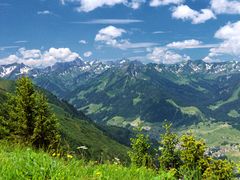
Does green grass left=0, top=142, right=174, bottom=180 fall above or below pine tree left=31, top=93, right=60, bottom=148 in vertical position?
above

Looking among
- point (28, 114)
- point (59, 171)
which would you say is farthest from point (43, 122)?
point (59, 171)

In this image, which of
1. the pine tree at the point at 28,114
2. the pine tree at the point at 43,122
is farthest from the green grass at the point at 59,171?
the pine tree at the point at 28,114

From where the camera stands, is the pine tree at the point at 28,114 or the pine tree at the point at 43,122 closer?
the pine tree at the point at 43,122

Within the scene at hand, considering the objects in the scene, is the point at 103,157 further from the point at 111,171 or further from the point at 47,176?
the point at 47,176

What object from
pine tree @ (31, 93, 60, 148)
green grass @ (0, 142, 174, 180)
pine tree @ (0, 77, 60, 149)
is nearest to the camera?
green grass @ (0, 142, 174, 180)

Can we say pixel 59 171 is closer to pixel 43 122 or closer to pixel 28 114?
pixel 43 122

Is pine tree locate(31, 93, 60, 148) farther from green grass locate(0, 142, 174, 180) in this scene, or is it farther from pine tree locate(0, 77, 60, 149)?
green grass locate(0, 142, 174, 180)

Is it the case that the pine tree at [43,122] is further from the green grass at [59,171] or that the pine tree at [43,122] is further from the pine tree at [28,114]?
the green grass at [59,171]

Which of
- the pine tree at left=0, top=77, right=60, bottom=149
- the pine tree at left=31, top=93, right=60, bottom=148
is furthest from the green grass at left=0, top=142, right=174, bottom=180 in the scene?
the pine tree at left=0, top=77, right=60, bottom=149

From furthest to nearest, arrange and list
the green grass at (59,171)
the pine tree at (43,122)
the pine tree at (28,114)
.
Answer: the pine tree at (28,114) → the pine tree at (43,122) → the green grass at (59,171)

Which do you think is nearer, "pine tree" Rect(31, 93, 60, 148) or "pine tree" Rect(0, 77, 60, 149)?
"pine tree" Rect(31, 93, 60, 148)

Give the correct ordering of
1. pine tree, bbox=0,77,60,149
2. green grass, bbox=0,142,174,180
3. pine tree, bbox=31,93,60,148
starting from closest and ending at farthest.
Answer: green grass, bbox=0,142,174,180, pine tree, bbox=31,93,60,148, pine tree, bbox=0,77,60,149

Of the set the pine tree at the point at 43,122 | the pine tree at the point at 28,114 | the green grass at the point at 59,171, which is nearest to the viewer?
the green grass at the point at 59,171

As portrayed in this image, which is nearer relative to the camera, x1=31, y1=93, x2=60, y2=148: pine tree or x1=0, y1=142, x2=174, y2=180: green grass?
x1=0, y1=142, x2=174, y2=180: green grass
